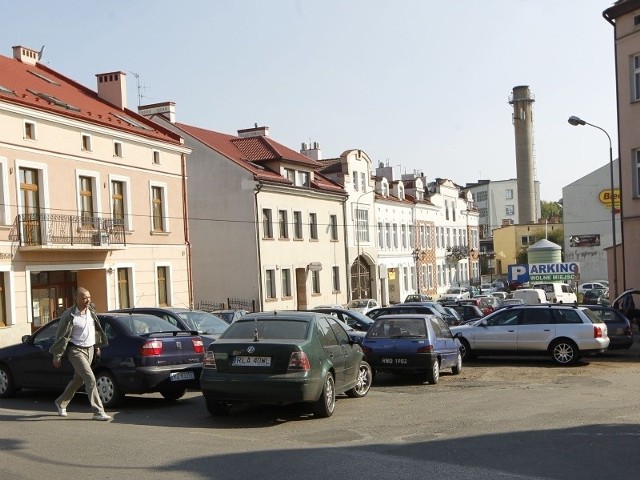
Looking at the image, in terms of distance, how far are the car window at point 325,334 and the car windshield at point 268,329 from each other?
0.35 meters

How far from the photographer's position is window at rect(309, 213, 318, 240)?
50.3 m

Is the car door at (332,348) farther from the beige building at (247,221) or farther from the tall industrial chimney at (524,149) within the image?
the tall industrial chimney at (524,149)

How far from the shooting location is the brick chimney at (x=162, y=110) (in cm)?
4512

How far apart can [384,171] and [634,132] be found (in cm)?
4163

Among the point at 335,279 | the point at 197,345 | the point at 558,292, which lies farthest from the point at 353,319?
the point at 558,292

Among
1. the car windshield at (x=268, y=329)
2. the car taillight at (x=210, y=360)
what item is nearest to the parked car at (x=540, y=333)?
the car windshield at (x=268, y=329)

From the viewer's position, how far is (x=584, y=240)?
68188 millimetres

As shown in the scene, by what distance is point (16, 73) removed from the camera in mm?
32344

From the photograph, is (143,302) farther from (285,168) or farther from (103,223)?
(285,168)

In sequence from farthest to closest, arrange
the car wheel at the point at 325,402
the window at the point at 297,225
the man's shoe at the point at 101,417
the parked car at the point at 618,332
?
the window at the point at 297,225, the parked car at the point at 618,332, the car wheel at the point at 325,402, the man's shoe at the point at 101,417

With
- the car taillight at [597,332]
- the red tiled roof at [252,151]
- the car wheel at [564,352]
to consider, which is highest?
the red tiled roof at [252,151]

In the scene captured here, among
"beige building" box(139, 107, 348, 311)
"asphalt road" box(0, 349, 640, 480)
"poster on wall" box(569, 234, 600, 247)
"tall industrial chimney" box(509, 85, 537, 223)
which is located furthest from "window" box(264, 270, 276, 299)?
"tall industrial chimney" box(509, 85, 537, 223)

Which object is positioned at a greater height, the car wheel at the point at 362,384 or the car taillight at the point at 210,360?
the car taillight at the point at 210,360

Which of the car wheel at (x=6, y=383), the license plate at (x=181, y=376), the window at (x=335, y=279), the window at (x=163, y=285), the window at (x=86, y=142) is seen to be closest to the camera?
the license plate at (x=181, y=376)
